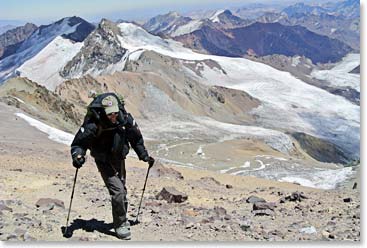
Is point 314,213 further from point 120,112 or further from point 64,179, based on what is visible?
point 64,179

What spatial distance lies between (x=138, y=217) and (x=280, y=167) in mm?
36465

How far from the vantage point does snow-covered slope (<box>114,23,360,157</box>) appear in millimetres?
119250

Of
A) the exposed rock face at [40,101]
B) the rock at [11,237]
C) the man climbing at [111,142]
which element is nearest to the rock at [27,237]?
the rock at [11,237]

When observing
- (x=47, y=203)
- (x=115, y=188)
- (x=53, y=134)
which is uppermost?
(x=115, y=188)

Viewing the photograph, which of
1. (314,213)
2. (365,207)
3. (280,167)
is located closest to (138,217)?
(314,213)

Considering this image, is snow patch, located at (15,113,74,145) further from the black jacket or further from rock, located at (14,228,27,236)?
the black jacket

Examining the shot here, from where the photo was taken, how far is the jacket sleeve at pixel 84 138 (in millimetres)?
7773

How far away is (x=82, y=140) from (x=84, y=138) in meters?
0.05

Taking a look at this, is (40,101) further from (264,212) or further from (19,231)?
(19,231)

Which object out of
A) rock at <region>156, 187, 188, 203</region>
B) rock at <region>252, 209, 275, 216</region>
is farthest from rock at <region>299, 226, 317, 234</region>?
rock at <region>156, 187, 188, 203</region>

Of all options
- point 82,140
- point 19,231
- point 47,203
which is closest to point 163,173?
point 47,203

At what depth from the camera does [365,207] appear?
270 inches

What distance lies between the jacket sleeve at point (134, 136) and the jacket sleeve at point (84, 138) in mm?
508

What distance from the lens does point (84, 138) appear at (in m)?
7.84
